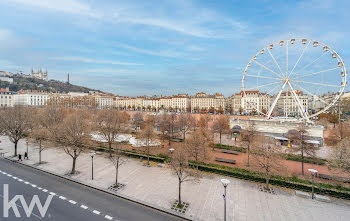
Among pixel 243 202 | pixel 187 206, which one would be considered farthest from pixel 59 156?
pixel 243 202

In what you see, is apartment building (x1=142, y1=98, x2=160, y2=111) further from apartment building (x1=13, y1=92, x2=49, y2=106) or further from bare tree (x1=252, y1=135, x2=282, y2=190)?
bare tree (x1=252, y1=135, x2=282, y2=190)

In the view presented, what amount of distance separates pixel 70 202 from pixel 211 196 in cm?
1045

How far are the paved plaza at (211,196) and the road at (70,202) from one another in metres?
1.08

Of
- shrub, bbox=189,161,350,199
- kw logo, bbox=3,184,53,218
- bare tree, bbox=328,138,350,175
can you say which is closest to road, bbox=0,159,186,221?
kw logo, bbox=3,184,53,218

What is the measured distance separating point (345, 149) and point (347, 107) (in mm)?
63724

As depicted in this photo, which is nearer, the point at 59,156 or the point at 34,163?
the point at 34,163

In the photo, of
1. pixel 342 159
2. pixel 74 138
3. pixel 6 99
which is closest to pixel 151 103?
pixel 6 99

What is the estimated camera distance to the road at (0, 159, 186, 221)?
429 inches

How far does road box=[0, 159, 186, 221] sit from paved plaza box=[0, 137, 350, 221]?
3.55ft

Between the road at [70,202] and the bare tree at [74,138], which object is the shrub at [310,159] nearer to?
the road at [70,202]

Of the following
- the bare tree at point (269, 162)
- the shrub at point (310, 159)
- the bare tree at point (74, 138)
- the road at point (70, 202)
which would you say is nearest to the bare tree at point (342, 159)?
the bare tree at point (269, 162)

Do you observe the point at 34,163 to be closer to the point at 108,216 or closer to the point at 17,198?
the point at 17,198

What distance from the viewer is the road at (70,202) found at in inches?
429

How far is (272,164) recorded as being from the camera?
14523mm
